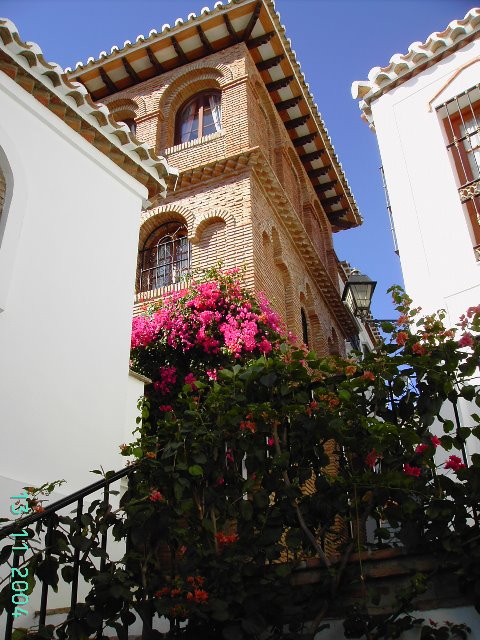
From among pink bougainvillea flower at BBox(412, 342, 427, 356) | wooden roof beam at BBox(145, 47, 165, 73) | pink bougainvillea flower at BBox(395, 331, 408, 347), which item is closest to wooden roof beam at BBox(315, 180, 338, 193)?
wooden roof beam at BBox(145, 47, 165, 73)

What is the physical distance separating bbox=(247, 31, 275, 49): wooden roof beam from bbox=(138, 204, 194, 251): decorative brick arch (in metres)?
4.81

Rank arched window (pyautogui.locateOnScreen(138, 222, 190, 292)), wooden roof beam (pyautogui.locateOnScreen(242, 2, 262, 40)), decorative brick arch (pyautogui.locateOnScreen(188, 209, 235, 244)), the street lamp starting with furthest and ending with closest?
1. wooden roof beam (pyautogui.locateOnScreen(242, 2, 262, 40))
2. arched window (pyautogui.locateOnScreen(138, 222, 190, 292))
3. decorative brick arch (pyautogui.locateOnScreen(188, 209, 235, 244))
4. the street lamp

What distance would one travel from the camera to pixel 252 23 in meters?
14.8

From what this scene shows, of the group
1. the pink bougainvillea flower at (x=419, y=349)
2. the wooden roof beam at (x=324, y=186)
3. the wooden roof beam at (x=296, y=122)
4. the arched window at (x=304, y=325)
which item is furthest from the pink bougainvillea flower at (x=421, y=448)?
the wooden roof beam at (x=324, y=186)

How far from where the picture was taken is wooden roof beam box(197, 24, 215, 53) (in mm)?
14992

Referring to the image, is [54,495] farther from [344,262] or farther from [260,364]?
[344,262]

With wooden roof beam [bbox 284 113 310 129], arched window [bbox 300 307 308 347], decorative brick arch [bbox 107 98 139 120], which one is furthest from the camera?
wooden roof beam [bbox 284 113 310 129]

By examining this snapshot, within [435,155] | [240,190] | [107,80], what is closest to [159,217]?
[240,190]

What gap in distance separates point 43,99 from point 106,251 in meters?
1.78

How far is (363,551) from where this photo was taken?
11.2ft

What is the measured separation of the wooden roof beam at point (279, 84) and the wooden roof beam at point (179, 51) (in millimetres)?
2141

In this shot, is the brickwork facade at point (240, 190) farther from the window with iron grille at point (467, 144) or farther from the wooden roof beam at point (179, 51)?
Answer: the window with iron grille at point (467, 144)

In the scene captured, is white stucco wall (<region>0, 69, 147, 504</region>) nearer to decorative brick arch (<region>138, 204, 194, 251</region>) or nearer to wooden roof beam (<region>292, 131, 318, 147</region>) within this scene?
decorative brick arch (<region>138, 204, 194, 251</region>)

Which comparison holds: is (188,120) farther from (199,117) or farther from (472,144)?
(472,144)
